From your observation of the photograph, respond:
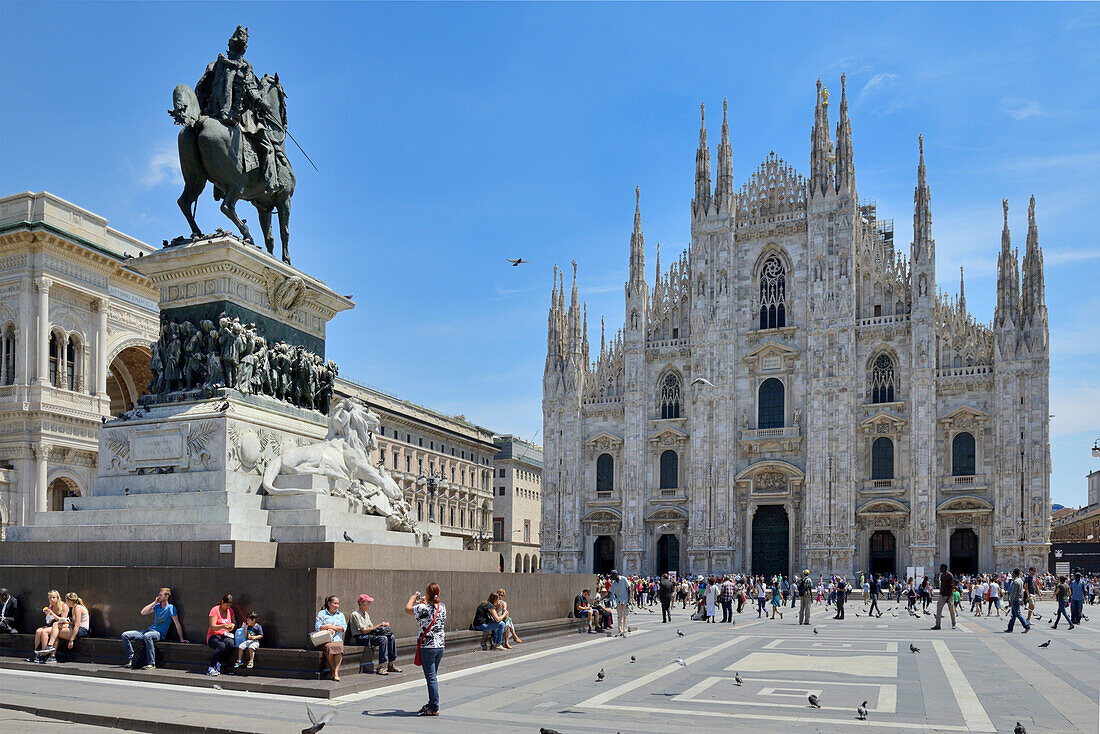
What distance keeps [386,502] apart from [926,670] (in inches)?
313

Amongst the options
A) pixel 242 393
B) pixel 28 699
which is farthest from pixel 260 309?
pixel 28 699

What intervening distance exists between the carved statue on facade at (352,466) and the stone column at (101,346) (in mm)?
27684

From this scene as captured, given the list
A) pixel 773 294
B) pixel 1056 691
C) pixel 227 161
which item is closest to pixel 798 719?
pixel 1056 691

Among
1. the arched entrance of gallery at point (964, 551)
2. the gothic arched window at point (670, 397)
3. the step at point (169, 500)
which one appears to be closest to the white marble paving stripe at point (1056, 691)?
the step at point (169, 500)

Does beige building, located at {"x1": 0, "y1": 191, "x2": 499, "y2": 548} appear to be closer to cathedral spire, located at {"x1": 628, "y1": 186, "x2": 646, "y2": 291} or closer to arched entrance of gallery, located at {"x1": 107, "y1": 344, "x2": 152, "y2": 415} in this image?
arched entrance of gallery, located at {"x1": 107, "y1": 344, "x2": 152, "y2": 415}

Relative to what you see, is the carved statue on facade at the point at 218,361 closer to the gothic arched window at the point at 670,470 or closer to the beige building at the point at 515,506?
the gothic arched window at the point at 670,470

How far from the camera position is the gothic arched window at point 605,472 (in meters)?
56.9

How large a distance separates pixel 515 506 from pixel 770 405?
113 feet

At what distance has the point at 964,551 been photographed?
47781mm

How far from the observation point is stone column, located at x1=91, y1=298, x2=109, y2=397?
36.8m

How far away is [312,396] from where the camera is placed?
42.2 ft

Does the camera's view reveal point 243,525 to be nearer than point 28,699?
No

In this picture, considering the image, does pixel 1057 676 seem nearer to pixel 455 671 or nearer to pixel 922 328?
pixel 455 671

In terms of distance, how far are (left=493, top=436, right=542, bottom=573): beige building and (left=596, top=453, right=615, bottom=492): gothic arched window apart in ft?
76.1
